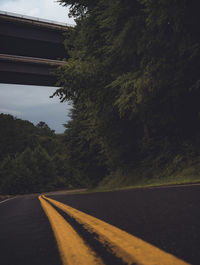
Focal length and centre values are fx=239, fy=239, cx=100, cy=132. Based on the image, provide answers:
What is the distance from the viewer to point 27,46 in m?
28.4

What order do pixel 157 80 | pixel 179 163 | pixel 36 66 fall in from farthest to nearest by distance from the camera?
1. pixel 36 66
2. pixel 179 163
3. pixel 157 80

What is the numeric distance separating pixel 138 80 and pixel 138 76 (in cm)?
52

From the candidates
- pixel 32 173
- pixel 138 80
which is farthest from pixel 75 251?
pixel 32 173

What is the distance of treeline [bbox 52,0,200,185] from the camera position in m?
7.88

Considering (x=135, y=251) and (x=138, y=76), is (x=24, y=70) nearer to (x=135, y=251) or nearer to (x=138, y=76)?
(x=138, y=76)

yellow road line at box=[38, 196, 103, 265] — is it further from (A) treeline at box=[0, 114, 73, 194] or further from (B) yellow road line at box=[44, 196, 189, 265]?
(A) treeline at box=[0, 114, 73, 194]

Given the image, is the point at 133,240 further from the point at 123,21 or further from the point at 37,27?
the point at 37,27

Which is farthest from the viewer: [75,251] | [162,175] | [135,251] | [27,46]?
[27,46]

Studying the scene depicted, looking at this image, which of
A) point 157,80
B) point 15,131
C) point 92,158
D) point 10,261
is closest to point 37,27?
point 92,158

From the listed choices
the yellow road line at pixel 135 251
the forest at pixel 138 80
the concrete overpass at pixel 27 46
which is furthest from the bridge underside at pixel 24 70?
the yellow road line at pixel 135 251

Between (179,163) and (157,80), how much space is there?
171 inches

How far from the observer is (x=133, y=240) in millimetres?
1145

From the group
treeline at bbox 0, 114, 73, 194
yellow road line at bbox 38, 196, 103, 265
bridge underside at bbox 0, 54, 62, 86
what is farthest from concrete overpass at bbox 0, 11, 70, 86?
yellow road line at bbox 38, 196, 103, 265

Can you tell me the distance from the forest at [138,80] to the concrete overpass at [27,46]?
14009 mm
